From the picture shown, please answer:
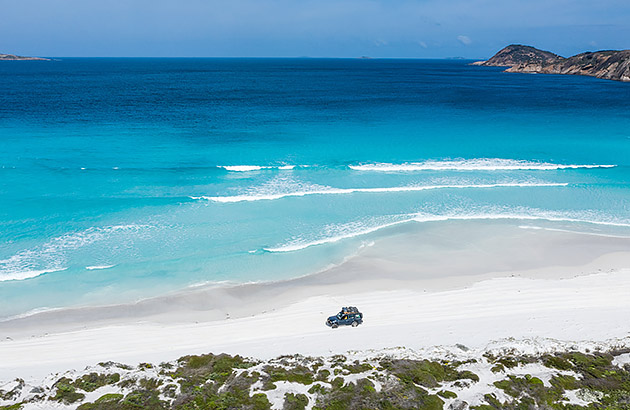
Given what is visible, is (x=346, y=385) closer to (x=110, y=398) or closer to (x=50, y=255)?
(x=110, y=398)

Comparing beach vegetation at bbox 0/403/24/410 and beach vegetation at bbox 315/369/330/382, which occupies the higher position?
beach vegetation at bbox 0/403/24/410

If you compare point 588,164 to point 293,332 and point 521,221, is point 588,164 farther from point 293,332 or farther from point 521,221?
point 293,332

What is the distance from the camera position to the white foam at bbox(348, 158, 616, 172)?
51.1 meters

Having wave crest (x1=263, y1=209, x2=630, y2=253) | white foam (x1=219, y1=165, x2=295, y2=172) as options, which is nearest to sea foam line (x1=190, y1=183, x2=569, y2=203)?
wave crest (x1=263, y1=209, x2=630, y2=253)

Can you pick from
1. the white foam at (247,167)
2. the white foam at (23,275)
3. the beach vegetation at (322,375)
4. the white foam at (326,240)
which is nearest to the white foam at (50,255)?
the white foam at (23,275)

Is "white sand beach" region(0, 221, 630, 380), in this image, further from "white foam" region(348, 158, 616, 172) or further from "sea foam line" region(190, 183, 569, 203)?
"white foam" region(348, 158, 616, 172)

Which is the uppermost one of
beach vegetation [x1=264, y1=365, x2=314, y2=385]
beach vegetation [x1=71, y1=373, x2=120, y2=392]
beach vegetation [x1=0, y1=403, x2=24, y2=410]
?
beach vegetation [x1=0, y1=403, x2=24, y2=410]

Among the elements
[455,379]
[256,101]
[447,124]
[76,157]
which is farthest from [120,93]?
[455,379]

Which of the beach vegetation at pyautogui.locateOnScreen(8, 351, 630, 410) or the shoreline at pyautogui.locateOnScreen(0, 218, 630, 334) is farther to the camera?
the shoreline at pyautogui.locateOnScreen(0, 218, 630, 334)

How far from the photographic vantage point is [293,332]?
22625 mm

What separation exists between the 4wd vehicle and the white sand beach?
1.52 feet

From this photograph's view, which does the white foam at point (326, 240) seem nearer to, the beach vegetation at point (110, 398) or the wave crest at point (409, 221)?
the wave crest at point (409, 221)

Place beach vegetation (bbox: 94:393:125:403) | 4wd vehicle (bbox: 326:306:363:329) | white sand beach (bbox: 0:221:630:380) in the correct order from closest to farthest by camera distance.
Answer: beach vegetation (bbox: 94:393:125:403), white sand beach (bbox: 0:221:630:380), 4wd vehicle (bbox: 326:306:363:329)

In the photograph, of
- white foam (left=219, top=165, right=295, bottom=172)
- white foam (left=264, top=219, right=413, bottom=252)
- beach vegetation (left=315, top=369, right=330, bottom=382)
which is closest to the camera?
beach vegetation (left=315, top=369, right=330, bottom=382)
